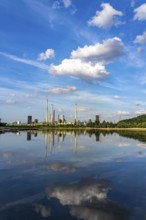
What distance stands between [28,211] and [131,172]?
11.8m

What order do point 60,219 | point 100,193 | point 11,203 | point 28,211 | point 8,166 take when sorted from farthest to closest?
point 8,166
point 100,193
point 11,203
point 28,211
point 60,219

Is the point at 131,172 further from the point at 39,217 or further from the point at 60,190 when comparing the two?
the point at 39,217

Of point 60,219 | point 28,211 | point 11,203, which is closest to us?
point 60,219

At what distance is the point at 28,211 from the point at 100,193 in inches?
181

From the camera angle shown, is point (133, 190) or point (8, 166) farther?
point (8, 166)

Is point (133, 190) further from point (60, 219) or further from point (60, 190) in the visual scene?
point (60, 219)

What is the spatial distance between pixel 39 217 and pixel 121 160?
18.5m

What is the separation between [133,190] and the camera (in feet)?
53.3

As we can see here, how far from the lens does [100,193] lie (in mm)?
15383

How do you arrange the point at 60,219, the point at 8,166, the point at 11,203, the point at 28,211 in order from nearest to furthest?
the point at 60,219 → the point at 28,211 → the point at 11,203 → the point at 8,166

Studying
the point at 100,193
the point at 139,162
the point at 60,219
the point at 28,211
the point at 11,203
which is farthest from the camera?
the point at 139,162

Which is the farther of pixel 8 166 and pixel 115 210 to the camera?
pixel 8 166

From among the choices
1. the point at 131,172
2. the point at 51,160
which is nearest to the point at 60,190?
the point at 131,172

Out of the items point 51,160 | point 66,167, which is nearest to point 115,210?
point 66,167
